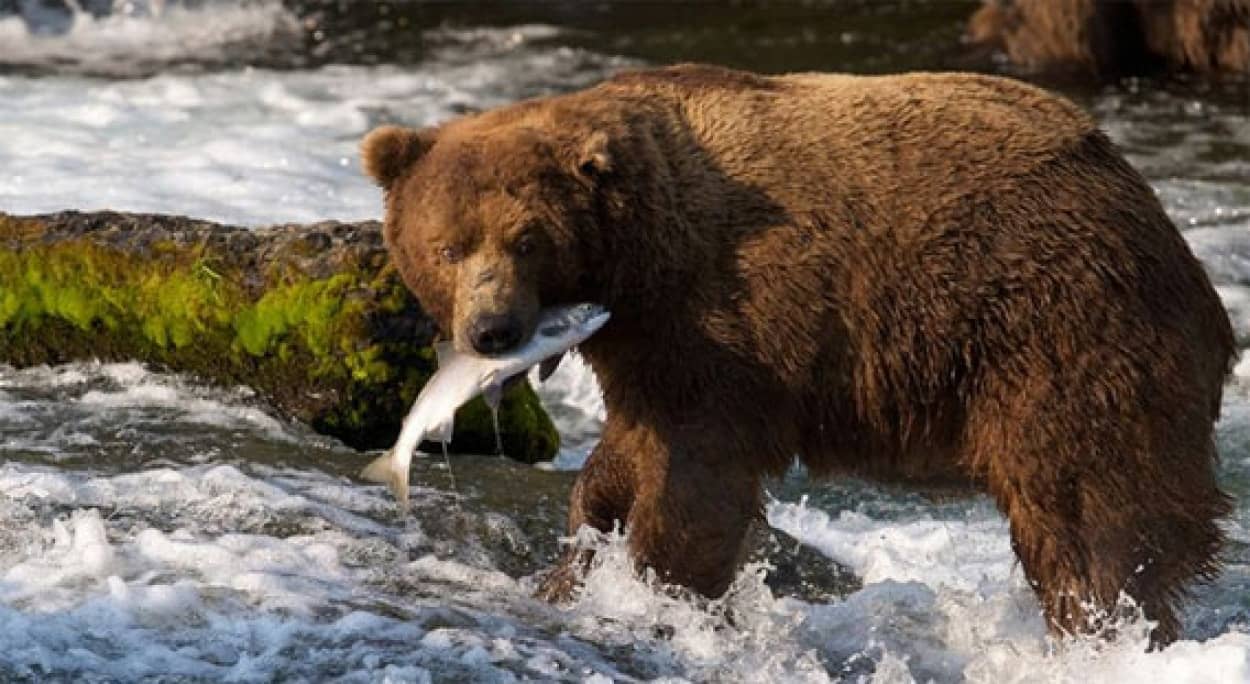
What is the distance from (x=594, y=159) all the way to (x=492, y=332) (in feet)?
1.77

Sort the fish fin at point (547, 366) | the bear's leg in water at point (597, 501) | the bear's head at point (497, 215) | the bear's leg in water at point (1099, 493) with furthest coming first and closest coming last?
Answer: the bear's leg in water at point (597, 501) < the fish fin at point (547, 366) < the bear's leg in water at point (1099, 493) < the bear's head at point (497, 215)

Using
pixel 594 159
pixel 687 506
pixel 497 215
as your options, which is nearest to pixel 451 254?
pixel 497 215

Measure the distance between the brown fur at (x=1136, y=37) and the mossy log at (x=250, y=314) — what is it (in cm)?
752

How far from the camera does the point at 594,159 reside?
594cm

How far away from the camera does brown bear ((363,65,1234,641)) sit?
602 centimetres

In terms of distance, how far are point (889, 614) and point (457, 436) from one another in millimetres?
1837

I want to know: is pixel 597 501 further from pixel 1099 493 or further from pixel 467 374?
pixel 1099 493

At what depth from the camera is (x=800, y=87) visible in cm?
Result: 649

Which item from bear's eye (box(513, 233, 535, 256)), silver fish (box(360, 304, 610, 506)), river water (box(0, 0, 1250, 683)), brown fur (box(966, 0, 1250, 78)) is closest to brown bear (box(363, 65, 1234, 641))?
bear's eye (box(513, 233, 535, 256))

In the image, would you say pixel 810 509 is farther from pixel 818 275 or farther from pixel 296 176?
pixel 296 176

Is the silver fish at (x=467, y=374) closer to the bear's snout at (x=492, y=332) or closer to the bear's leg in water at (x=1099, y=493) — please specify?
the bear's snout at (x=492, y=332)

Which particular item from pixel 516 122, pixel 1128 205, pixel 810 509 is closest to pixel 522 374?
pixel 516 122

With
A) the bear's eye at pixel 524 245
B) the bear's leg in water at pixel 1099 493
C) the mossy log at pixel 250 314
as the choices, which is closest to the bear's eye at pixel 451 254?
the bear's eye at pixel 524 245

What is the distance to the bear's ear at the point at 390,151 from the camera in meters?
6.09
